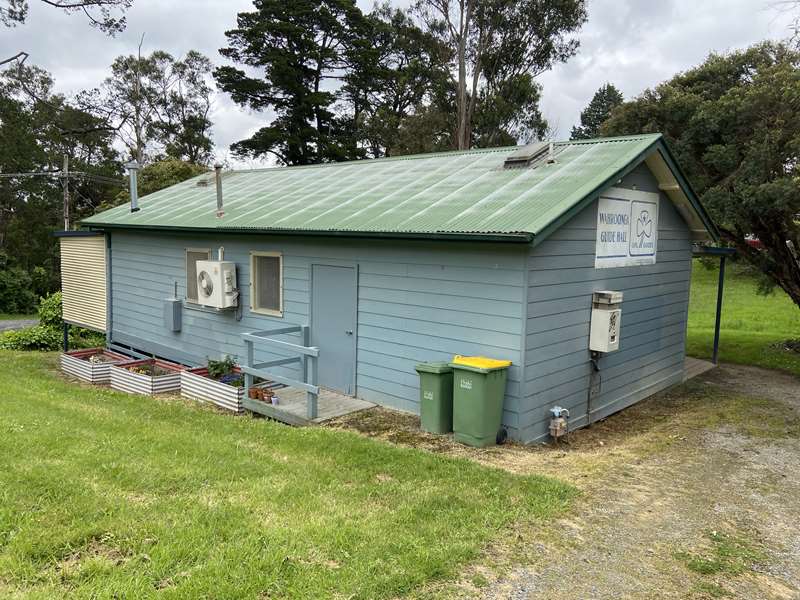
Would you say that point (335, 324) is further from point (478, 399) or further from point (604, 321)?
point (604, 321)

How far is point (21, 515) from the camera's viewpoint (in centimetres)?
397

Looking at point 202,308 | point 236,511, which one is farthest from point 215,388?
point 236,511

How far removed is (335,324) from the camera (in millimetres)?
8742

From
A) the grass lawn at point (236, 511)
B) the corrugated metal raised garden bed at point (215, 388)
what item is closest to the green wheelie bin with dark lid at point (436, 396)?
the grass lawn at point (236, 511)

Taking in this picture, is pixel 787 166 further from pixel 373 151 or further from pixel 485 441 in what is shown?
pixel 373 151

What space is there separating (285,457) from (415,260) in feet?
9.88

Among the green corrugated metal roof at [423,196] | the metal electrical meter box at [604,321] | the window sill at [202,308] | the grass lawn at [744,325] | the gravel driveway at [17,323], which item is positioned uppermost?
the green corrugated metal roof at [423,196]

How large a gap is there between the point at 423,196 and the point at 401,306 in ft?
5.69

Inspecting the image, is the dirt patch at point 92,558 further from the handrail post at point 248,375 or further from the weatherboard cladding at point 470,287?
the handrail post at point 248,375

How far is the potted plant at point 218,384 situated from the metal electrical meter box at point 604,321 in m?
4.54

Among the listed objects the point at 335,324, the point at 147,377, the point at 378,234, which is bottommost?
the point at 147,377

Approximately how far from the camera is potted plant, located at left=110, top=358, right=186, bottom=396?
9945mm

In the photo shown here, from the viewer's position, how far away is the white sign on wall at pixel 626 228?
786 centimetres

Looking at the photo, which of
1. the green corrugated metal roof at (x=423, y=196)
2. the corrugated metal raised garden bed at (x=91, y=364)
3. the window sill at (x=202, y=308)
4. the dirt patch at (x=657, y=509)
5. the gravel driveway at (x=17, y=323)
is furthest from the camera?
the gravel driveway at (x=17, y=323)
